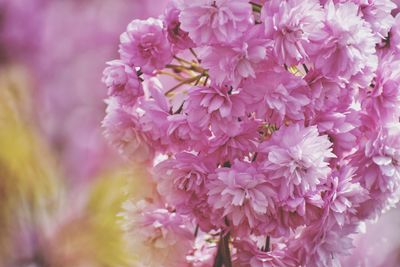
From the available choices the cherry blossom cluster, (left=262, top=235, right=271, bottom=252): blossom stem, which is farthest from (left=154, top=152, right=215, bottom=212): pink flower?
(left=262, top=235, right=271, bottom=252): blossom stem

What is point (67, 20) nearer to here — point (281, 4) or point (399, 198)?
point (281, 4)

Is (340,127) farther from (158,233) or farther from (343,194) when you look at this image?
(158,233)

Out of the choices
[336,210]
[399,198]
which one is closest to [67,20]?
[336,210]

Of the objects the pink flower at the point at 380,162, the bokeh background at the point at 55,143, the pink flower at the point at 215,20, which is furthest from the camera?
the pink flower at the point at 380,162

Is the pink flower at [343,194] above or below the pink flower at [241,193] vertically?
below

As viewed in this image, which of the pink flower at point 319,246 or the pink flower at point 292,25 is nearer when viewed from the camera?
the pink flower at point 292,25

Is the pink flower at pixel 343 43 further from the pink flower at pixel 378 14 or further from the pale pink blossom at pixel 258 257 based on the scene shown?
the pale pink blossom at pixel 258 257

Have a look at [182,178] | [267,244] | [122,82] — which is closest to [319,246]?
[267,244]

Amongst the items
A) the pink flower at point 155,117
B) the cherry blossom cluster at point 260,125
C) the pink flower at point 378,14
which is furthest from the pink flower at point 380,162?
the pink flower at point 155,117
